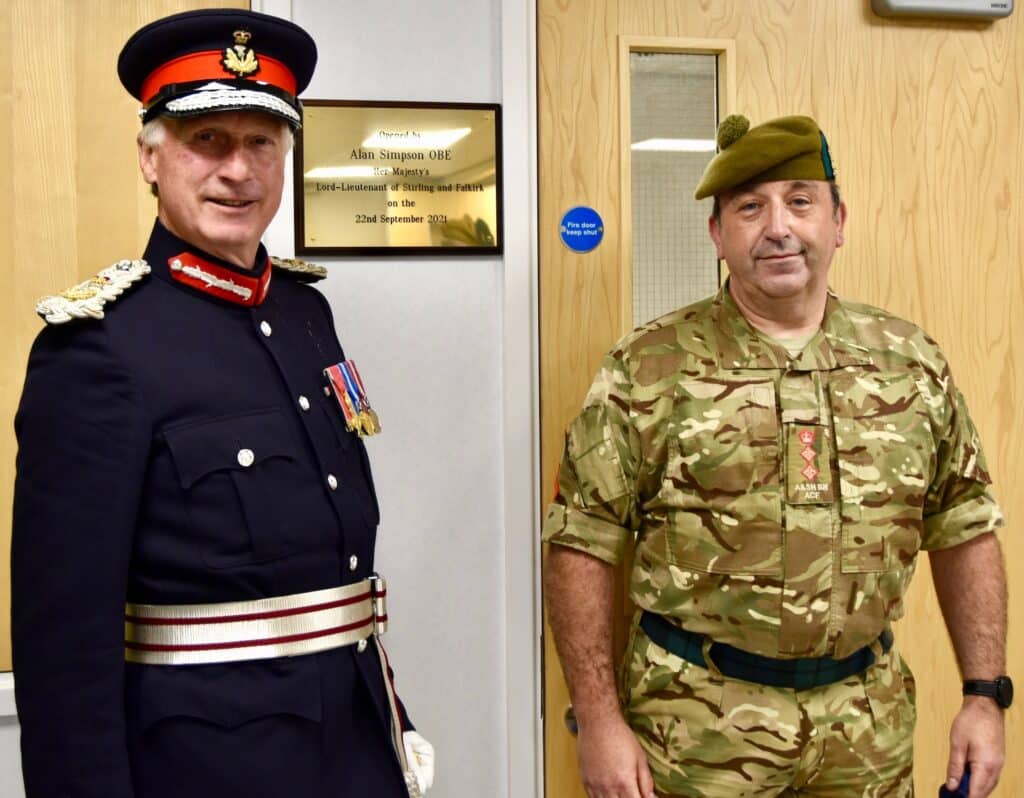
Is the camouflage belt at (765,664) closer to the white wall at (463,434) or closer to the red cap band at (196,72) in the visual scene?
the white wall at (463,434)

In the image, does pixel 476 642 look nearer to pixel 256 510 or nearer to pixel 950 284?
pixel 256 510

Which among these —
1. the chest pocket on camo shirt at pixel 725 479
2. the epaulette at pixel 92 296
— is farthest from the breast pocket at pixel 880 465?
the epaulette at pixel 92 296

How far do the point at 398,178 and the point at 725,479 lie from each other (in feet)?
2.60

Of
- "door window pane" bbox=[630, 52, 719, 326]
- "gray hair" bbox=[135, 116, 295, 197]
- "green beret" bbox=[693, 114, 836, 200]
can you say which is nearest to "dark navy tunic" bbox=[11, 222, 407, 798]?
"gray hair" bbox=[135, 116, 295, 197]

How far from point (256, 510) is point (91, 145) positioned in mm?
879

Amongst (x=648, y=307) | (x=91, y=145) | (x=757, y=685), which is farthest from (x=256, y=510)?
(x=648, y=307)

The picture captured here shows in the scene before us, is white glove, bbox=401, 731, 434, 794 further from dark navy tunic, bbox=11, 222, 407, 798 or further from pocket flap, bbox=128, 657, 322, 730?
pocket flap, bbox=128, 657, 322, 730

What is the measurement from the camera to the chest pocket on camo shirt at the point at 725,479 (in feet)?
4.80

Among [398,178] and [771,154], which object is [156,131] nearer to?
[398,178]

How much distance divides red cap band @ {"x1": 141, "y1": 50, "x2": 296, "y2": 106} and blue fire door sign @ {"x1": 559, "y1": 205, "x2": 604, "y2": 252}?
0.74 meters

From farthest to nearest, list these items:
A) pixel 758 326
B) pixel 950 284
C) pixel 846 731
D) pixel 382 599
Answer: pixel 950 284, pixel 758 326, pixel 846 731, pixel 382 599

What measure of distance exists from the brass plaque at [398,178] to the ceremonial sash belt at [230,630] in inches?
31.2

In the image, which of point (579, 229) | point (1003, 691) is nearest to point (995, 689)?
point (1003, 691)

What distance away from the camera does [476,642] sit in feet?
6.06
